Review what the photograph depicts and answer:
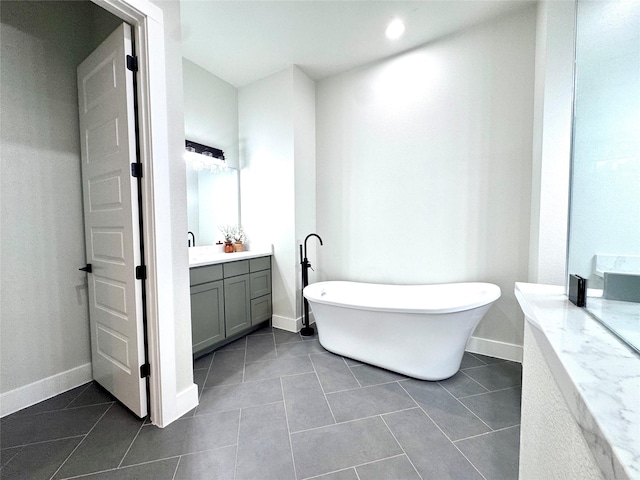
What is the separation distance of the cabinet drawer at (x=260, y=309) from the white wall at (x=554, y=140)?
247 centimetres

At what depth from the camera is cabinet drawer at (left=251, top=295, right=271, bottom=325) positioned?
2.70 meters

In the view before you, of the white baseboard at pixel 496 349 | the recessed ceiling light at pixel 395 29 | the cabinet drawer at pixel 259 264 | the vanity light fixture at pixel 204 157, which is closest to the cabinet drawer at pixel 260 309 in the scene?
the cabinet drawer at pixel 259 264

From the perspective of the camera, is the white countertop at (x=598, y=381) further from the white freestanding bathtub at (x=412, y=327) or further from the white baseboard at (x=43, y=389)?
the white baseboard at (x=43, y=389)

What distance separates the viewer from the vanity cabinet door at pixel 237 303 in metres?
2.40

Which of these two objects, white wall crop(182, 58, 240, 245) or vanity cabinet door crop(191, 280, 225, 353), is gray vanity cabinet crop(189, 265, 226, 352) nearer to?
vanity cabinet door crop(191, 280, 225, 353)

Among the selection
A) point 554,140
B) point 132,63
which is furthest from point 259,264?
point 554,140

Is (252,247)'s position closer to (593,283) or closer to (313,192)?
(313,192)

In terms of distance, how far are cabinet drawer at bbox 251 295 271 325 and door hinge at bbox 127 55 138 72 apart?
2110mm

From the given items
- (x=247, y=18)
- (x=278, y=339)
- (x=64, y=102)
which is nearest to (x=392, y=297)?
(x=278, y=339)

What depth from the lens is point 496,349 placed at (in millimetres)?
2209

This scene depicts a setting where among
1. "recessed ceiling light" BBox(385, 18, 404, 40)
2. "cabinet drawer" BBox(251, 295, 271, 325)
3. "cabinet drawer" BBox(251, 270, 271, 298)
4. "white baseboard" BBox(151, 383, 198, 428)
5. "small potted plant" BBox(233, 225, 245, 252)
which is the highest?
"recessed ceiling light" BBox(385, 18, 404, 40)

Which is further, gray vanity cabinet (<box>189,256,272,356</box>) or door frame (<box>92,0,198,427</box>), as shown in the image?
gray vanity cabinet (<box>189,256,272,356</box>)

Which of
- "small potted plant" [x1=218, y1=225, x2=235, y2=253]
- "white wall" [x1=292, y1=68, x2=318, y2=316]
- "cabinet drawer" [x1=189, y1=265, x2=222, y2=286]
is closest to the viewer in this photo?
"cabinet drawer" [x1=189, y1=265, x2=222, y2=286]

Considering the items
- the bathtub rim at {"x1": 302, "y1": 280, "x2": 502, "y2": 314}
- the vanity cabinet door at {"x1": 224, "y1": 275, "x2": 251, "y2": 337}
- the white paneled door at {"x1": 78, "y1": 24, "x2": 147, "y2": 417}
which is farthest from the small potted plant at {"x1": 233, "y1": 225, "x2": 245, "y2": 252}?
the white paneled door at {"x1": 78, "y1": 24, "x2": 147, "y2": 417}
